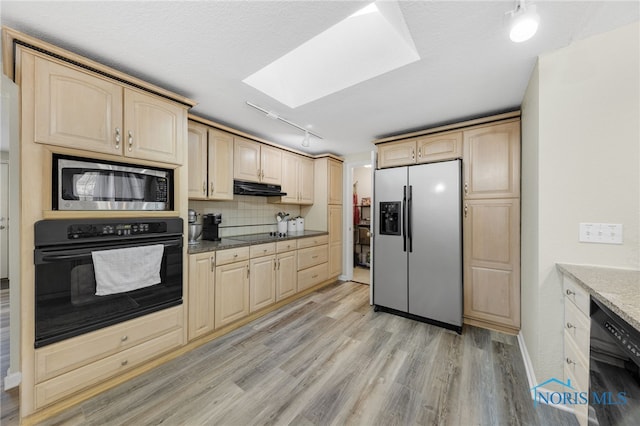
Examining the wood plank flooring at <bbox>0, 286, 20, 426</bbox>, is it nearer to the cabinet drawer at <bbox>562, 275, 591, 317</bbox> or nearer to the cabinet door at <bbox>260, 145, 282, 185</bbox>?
the cabinet door at <bbox>260, 145, 282, 185</bbox>

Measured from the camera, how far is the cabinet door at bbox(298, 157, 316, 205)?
12.7ft

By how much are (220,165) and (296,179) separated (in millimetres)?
1314

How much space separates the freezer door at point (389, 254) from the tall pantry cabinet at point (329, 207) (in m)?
1.13

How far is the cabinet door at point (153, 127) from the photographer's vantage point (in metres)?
1.76

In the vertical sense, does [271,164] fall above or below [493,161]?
above

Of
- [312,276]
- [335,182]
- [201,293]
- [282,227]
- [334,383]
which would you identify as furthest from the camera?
[335,182]

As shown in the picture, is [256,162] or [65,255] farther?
[256,162]

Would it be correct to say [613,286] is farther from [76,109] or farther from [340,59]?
[76,109]

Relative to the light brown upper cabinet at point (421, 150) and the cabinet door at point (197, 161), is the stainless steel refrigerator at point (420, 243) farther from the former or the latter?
the cabinet door at point (197, 161)

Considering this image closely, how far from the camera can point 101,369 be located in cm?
162

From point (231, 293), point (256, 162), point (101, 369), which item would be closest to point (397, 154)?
point (256, 162)

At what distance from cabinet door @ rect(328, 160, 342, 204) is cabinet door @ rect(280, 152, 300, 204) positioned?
1.96 ft

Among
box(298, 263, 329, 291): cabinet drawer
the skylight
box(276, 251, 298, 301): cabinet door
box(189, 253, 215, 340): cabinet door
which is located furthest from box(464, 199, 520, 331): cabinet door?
box(189, 253, 215, 340): cabinet door

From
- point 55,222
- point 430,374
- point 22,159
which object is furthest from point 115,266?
point 430,374
